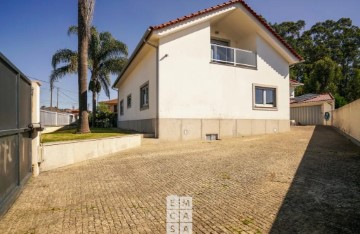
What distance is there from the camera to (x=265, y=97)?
1605 cm

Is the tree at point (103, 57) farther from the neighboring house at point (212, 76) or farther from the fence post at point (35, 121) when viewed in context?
the fence post at point (35, 121)

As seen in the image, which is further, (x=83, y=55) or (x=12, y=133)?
(x=83, y=55)

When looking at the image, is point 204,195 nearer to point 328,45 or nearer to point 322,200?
point 322,200

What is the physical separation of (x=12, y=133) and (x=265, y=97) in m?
14.5

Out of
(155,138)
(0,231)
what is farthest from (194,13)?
(0,231)

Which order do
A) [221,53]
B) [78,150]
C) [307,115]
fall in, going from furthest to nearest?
[307,115]
[221,53]
[78,150]

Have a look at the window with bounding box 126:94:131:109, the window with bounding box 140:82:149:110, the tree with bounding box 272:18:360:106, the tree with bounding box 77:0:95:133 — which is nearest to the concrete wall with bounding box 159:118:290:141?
the window with bounding box 140:82:149:110

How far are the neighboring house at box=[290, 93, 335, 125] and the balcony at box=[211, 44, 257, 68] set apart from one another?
463 inches

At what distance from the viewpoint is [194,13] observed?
13.0 m

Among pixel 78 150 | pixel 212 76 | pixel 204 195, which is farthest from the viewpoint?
pixel 212 76

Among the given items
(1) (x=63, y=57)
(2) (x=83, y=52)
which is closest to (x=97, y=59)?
(1) (x=63, y=57)

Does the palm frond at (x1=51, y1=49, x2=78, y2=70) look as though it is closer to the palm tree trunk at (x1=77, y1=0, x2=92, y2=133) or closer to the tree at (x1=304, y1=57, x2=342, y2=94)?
the palm tree trunk at (x1=77, y1=0, x2=92, y2=133)

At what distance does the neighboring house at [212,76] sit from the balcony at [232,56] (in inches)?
2.2

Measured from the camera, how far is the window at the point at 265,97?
617 inches
